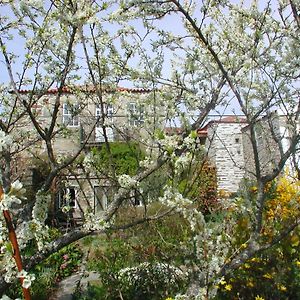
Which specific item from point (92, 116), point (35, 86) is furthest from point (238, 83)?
point (35, 86)

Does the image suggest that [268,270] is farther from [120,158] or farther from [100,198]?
[120,158]

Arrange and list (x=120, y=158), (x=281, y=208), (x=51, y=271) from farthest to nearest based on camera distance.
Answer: (x=120, y=158)
(x=51, y=271)
(x=281, y=208)

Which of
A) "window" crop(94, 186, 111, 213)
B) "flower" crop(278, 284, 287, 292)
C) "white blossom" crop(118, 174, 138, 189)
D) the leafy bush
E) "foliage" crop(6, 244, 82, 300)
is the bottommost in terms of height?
"foliage" crop(6, 244, 82, 300)

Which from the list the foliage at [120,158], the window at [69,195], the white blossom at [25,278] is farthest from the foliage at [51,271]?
the white blossom at [25,278]

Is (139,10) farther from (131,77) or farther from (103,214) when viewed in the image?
(103,214)

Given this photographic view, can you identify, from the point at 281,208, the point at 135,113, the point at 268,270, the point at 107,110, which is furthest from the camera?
the point at 281,208

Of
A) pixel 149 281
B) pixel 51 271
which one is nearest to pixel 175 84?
pixel 149 281

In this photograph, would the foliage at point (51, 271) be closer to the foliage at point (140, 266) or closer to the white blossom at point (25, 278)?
the foliage at point (140, 266)

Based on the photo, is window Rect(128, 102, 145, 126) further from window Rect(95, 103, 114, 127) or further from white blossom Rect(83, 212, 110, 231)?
white blossom Rect(83, 212, 110, 231)

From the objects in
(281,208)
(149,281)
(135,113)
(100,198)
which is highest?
(135,113)

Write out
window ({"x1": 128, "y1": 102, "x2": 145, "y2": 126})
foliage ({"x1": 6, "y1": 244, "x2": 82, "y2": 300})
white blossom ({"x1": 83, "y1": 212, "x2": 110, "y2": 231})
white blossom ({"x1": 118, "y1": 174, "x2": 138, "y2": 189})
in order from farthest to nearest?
1. foliage ({"x1": 6, "y1": 244, "x2": 82, "y2": 300})
2. window ({"x1": 128, "y1": 102, "x2": 145, "y2": 126})
3. white blossom ({"x1": 118, "y1": 174, "x2": 138, "y2": 189})
4. white blossom ({"x1": 83, "y1": 212, "x2": 110, "y2": 231})

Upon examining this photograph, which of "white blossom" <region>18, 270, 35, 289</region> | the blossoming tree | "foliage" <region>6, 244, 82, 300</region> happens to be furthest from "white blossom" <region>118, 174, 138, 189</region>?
"foliage" <region>6, 244, 82, 300</region>

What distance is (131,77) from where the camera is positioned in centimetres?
424

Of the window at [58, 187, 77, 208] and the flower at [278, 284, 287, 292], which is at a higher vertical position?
the window at [58, 187, 77, 208]
